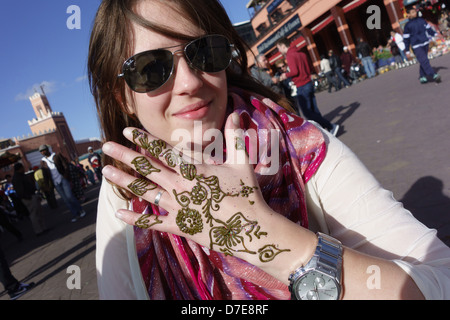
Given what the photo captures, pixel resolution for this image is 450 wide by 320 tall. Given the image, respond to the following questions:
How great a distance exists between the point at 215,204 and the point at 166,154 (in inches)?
9.1

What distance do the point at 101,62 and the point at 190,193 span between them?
2.70 ft

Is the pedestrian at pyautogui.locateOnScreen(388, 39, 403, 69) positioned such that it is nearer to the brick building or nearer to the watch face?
the watch face

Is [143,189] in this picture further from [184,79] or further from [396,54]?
[396,54]

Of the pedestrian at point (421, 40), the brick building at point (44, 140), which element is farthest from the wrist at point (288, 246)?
the brick building at point (44, 140)

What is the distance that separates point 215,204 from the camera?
2.90 feet

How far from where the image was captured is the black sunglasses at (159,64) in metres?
1.19

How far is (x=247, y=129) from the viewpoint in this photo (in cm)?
133

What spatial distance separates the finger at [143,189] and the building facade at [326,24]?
1967 cm

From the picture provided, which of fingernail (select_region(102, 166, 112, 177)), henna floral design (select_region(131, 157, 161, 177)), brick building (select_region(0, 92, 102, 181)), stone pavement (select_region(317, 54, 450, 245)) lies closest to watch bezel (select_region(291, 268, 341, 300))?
henna floral design (select_region(131, 157, 161, 177))

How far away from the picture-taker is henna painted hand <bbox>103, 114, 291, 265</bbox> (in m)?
0.87

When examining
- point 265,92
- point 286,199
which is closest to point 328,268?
point 286,199

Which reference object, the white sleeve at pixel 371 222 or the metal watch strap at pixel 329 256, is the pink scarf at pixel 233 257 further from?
the metal watch strap at pixel 329 256

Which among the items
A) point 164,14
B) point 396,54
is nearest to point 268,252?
point 164,14
